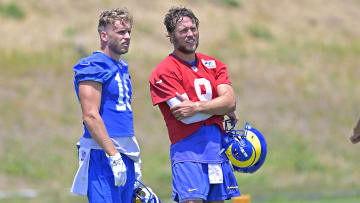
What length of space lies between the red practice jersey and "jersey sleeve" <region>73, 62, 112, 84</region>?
1.93 ft

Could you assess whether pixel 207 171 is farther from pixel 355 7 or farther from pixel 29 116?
pixel 355 7

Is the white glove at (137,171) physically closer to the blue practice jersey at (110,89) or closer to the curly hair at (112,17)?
the blue practice jersey at (110,89)

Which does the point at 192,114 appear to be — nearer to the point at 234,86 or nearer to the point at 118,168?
the point at 118,168

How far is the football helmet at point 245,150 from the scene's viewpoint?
6.00m

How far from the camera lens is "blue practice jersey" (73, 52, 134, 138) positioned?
5520 millimetres

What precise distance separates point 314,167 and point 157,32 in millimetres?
9653

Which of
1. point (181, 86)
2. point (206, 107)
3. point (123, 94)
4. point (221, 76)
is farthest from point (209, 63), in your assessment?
point (123, 94)

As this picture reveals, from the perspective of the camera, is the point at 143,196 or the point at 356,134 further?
the point at 143,196

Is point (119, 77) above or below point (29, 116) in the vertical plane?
below

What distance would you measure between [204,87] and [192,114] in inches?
11.8

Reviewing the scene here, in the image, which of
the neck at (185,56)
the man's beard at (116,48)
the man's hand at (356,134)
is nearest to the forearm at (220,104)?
the neck at (185,56)

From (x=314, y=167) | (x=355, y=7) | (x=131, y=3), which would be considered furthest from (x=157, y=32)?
(x=355, y=7)

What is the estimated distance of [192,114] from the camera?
5859mm

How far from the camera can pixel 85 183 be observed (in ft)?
18.4
